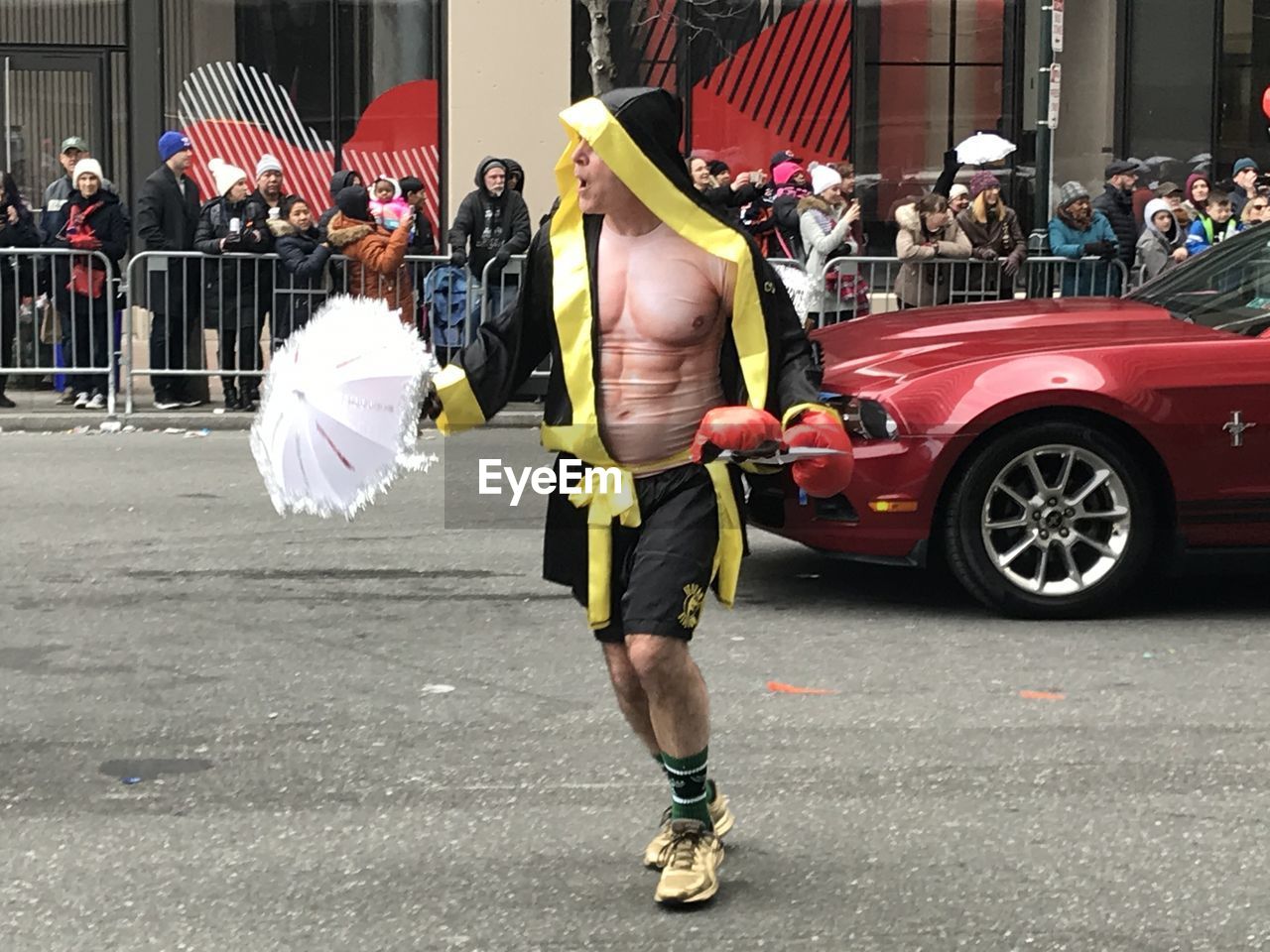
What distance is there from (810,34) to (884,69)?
2.69 feet

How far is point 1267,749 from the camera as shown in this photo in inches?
243

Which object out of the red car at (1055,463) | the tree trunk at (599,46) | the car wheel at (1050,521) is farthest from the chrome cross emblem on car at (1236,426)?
the tree trunk at (599,46)

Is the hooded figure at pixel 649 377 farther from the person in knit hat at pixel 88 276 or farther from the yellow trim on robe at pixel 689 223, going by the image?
the person in knit hat at pixel 88 276

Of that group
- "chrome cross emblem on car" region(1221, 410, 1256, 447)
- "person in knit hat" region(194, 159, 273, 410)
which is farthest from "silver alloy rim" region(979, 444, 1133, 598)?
"person in knit hat" region(194, 159, 273, 410)

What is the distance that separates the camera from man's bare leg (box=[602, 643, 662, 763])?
190 inches

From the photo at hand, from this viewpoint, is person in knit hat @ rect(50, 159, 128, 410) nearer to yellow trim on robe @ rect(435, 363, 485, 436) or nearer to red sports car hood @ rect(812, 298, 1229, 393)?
red sports car hood @ rect(812, 298, 1229, 393)

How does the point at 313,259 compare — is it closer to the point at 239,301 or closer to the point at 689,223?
the point at 239,301

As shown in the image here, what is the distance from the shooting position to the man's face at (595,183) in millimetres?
4660

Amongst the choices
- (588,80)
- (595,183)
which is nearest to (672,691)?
(595,183)

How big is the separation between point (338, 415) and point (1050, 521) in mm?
4025

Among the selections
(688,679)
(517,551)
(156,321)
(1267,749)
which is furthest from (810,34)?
(688,679)

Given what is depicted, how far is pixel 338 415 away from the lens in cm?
454

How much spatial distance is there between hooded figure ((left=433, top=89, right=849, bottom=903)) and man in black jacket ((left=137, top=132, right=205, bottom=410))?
33.1ft

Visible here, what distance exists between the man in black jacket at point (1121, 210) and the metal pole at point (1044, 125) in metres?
0.41
